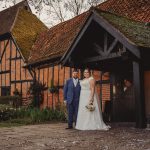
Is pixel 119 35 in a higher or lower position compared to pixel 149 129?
higher

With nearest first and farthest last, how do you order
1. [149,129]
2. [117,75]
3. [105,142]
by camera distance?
[105,142]
[149,129]
[117,75]

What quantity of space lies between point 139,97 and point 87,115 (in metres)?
1.60

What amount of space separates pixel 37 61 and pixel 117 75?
748 cm

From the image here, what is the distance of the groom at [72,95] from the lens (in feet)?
31.6

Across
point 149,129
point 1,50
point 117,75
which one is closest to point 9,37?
point 1,50

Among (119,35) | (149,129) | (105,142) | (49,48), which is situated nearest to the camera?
(105,142)

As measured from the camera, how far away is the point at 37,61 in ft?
62.3

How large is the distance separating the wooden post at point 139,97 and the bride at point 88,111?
3.18ft

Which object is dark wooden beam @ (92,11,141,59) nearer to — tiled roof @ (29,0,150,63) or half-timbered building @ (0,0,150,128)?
half-timbered building @ (0,0,150,128)

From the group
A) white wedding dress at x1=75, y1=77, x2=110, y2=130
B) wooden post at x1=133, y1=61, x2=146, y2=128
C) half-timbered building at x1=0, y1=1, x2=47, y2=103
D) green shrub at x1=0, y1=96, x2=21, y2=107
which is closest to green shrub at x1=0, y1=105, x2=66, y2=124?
white wedding dress at x1=75, y1=77, x2=110, y2=130

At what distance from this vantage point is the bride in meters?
9.40

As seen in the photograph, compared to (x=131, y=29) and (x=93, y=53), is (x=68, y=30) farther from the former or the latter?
(x=131, y=29)

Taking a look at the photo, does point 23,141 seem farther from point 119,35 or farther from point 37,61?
point 37,61

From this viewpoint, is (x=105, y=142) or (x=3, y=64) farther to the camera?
(x=3, y=64)
